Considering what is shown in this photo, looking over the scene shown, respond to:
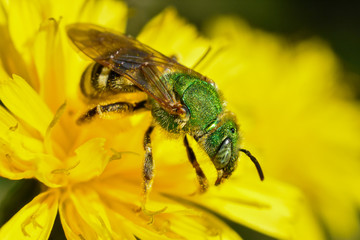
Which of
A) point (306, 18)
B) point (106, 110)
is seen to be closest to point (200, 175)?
point (106, 110)

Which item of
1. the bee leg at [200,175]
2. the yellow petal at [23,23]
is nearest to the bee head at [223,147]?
the bee leg at [200,175]

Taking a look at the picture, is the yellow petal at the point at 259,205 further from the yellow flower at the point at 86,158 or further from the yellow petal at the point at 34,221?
the yellow petal at the point at 34,221

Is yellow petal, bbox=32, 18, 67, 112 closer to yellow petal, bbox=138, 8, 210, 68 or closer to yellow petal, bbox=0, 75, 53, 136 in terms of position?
yellow petal, bbox=0, 75, 53, 136

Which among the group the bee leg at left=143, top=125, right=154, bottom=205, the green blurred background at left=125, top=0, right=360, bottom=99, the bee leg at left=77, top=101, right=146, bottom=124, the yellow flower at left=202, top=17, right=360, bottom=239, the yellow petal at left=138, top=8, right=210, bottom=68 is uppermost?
the yellow petal at left=138, top=8, right=210, bottom=68

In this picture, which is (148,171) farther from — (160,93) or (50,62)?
(50,62)

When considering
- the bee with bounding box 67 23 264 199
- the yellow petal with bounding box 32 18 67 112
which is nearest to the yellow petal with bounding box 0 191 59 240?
the bee with bounding box 67 23 264 199
